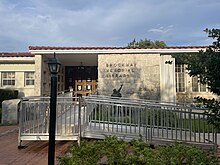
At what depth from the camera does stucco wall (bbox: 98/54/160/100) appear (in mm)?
12055

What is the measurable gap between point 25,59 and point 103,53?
483 cm

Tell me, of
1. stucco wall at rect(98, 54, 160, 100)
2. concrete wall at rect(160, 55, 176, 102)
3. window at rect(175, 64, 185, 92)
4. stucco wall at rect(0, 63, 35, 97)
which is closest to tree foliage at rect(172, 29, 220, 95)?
stucco wall at rect(98, 54, 160, 100)

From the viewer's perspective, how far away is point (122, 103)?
600 cm

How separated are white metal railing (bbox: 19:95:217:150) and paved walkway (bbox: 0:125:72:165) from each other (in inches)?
11.6

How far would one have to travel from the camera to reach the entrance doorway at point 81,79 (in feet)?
54.5

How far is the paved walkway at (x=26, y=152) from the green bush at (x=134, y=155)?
72.6 inches

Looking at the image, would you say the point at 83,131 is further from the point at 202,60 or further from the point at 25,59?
the point at 25,59

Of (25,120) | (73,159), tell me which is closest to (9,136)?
(25,120)

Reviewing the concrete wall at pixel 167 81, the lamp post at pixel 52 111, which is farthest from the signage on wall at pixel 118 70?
the lamp post at pixel 52 111

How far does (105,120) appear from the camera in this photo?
20.4ft

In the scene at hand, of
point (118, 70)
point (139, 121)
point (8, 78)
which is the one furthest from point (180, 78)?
point (8, 78)

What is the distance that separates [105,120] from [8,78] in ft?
34.0

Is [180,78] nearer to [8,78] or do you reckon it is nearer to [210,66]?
[210,66]

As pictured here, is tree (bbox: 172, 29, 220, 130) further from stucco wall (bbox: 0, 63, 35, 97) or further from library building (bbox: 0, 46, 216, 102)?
stucco wall (bbox: 0, 63, 35, 97)
